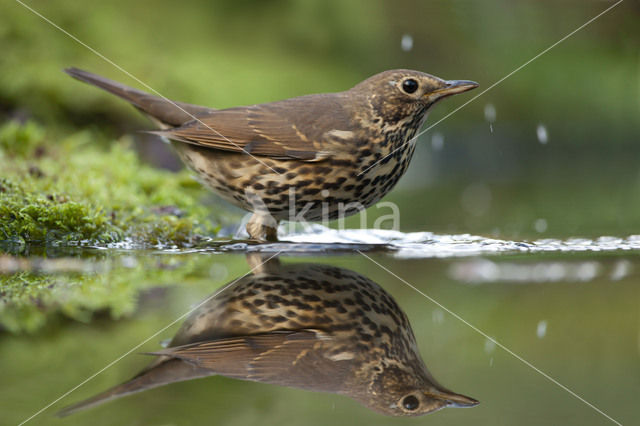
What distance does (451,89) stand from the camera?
4.53 meters

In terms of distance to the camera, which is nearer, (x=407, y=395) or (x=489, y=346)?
(x=407, y=395)

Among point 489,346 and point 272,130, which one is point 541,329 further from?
point 272,130

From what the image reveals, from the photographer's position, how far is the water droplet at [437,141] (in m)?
10.7

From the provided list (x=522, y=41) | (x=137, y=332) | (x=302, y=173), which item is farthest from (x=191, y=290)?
(x=522, y=41)

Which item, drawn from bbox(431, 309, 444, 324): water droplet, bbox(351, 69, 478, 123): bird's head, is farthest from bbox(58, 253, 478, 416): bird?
bbox(351, 69, 478, 123): bird's head

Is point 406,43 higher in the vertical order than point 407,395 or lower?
higher

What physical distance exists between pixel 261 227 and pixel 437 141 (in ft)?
21.7

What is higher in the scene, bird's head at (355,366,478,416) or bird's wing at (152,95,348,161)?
bird's wing at (152,95,348,161)

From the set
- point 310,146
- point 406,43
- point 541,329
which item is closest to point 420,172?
point 406,43

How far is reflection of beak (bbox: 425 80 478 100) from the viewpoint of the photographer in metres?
4.43

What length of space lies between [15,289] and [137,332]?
0.78 metres

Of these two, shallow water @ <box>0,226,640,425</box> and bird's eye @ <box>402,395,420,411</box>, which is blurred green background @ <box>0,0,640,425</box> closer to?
shallow water @ <box>0,226,640,425</box>

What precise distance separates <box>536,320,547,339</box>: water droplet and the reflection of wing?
2.62ft

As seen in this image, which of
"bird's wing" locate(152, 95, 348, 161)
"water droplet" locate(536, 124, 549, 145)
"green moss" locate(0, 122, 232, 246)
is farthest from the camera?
"water droplet" locate(536, 124, 549, 145)
